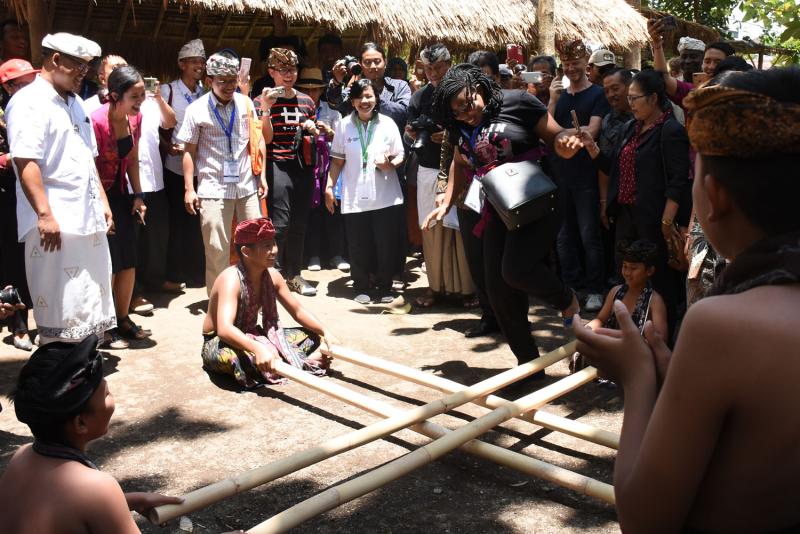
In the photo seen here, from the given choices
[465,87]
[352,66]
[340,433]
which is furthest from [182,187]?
[340,433]

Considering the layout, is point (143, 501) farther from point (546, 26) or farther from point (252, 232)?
point (546, 26)

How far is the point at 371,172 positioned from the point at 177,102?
1.72m

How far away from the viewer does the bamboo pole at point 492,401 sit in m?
3.92

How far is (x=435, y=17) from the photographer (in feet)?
32.5

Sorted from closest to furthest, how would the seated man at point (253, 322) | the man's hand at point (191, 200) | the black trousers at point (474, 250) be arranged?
the seated man at point (253, 322) → the black trousers at point (474, 250) → the man's hand at point (191, 200)

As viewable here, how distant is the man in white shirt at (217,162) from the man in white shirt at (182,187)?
0.82ft

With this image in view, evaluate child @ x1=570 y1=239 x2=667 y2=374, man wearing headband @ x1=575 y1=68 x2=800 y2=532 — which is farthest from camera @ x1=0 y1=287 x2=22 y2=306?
man wearing headband @ x1=575 y1=68 x2=800 y2=532

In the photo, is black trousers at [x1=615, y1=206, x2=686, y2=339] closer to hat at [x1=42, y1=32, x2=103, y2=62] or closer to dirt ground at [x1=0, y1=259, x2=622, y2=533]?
dirt ground at [x1=0, y1=259, x2=622, y2=533]

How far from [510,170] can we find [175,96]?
12.3 feet

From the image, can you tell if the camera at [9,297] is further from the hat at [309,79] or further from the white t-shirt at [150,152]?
the hat at [309,79]

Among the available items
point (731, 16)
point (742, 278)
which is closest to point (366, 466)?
point (742, 278)

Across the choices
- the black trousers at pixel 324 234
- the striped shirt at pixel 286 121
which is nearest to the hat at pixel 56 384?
the striped shirt at pixel 286 121

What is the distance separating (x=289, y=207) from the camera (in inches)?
306

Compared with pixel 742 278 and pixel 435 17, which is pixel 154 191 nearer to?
pixel 435 17
